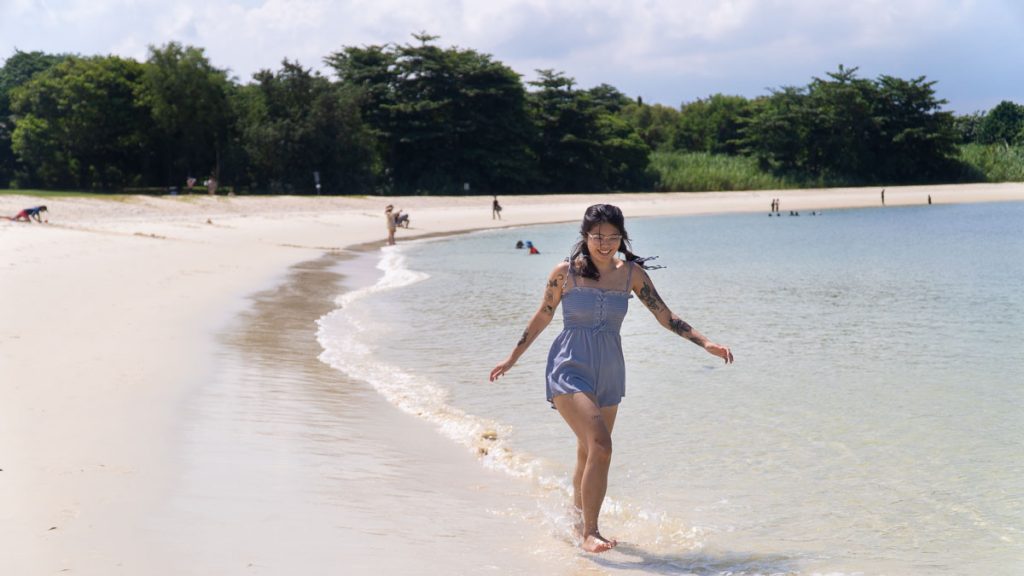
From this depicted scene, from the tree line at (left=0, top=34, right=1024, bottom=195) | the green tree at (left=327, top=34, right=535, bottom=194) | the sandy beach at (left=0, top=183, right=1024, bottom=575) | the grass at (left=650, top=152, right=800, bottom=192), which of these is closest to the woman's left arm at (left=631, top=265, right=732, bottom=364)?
the sandy beach at (left=0, top=183, right=1024, bottom=575)

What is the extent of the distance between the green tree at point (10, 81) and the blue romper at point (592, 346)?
2567 inches

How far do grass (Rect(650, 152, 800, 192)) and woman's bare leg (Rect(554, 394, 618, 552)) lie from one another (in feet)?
228

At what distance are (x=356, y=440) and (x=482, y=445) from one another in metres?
0.97

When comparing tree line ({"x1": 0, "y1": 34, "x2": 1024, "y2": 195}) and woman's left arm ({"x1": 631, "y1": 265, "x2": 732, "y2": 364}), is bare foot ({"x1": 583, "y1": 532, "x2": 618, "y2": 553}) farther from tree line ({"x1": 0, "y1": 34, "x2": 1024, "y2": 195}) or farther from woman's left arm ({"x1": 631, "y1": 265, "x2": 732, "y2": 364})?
tree line ({"x1": 0, "y1": 34, "x2": 1024, "y2": 195})

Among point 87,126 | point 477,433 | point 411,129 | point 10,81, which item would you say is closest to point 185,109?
point 87,126

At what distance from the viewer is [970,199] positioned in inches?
2744

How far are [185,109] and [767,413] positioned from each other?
50542 mm

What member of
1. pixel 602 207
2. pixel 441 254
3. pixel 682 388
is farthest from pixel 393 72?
pixel 602 207

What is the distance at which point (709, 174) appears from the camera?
74812mm

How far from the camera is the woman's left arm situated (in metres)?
5.22

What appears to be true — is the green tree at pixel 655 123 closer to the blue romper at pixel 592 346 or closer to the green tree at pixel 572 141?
the green tree at pixel 572 141

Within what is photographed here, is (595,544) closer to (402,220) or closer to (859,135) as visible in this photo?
(402,220)

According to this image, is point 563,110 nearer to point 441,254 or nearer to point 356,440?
point 441,254

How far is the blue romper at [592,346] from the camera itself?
5090 mm
